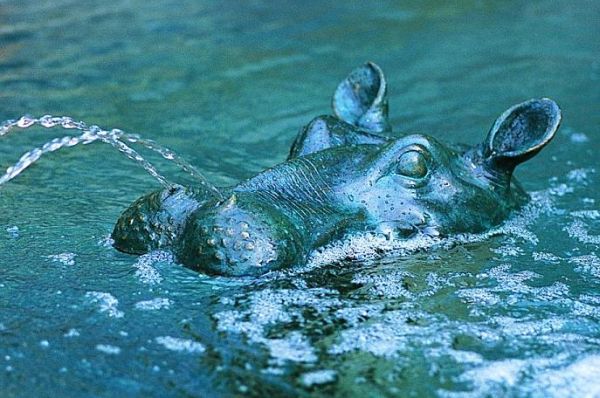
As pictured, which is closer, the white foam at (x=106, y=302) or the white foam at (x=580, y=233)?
the white foam at (x=106, y=302)

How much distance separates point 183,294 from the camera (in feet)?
14.5

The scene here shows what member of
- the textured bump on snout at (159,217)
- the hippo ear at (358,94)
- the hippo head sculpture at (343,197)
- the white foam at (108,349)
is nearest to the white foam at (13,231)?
the hippo head sculpture at (343,197)


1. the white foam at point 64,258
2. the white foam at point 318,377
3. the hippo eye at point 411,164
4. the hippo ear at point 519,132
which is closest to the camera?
the white foam at point 318,377

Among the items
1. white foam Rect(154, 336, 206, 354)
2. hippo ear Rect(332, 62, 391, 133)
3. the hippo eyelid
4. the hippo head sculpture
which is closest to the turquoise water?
white foam Rect(154, 336, 206, 354)

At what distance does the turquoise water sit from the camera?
12.8 feet

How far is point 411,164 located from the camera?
5020 millimetres

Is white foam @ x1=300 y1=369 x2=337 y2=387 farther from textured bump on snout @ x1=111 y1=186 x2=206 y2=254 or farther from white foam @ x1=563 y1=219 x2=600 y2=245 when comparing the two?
white foam @ x1=563 y1=219 x2=600 y2=245

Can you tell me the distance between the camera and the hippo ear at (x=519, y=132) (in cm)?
542

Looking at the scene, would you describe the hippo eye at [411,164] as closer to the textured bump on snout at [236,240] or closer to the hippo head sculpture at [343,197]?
the hippo head sculpture at [343,197]

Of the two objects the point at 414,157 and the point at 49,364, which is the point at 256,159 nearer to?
the point at 414,157

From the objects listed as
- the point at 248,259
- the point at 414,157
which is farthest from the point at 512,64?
the point at 248,259

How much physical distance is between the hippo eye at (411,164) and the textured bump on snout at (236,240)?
2.61 ft

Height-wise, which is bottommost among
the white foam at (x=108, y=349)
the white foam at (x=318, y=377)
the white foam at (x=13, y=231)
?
the white foam at (x=13, y=231)

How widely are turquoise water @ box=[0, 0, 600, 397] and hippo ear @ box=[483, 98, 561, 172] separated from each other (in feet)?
1.21
